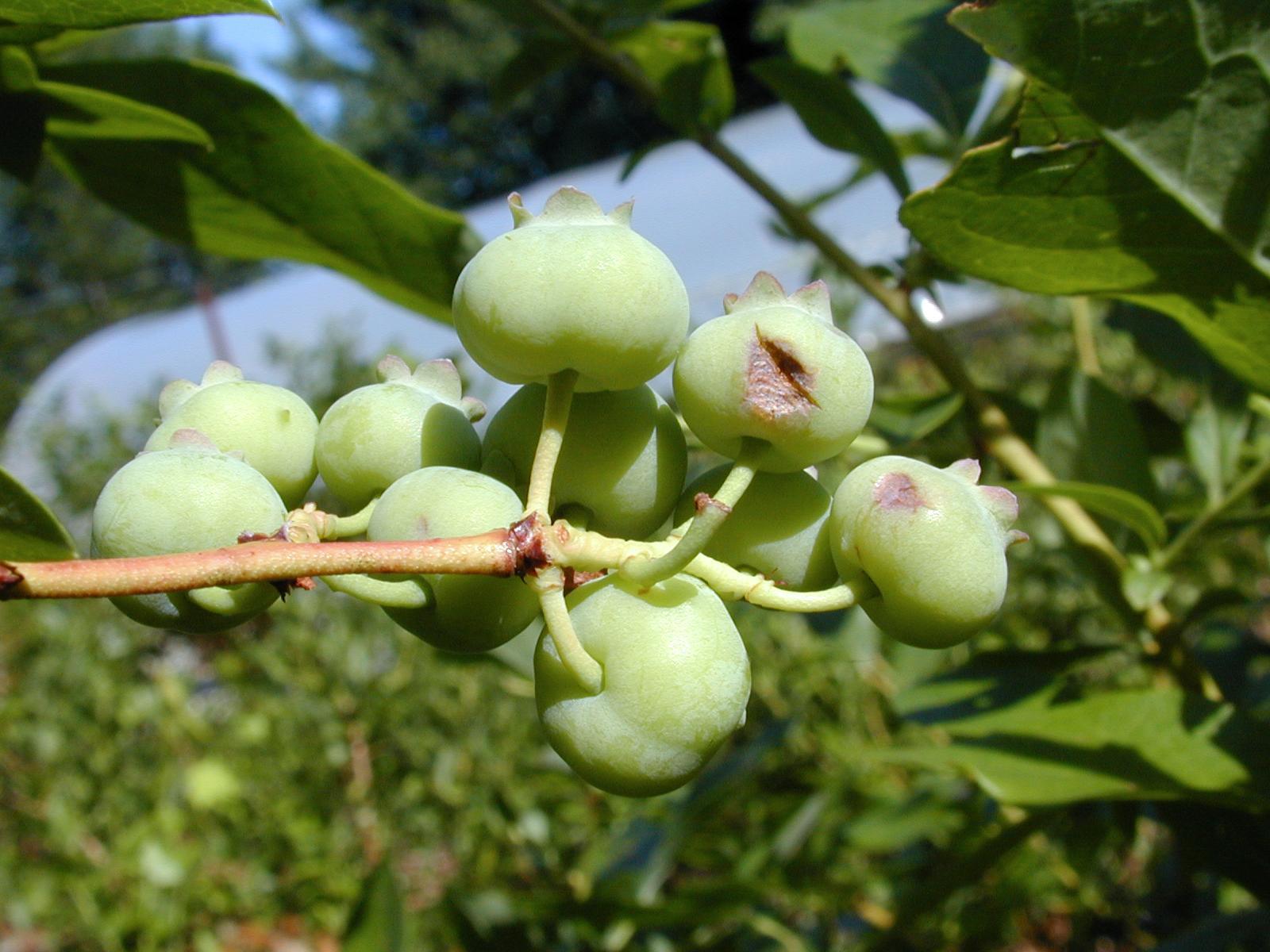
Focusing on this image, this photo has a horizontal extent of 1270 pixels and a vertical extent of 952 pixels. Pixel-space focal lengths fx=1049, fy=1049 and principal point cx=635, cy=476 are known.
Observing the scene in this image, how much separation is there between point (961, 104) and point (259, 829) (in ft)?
6.56

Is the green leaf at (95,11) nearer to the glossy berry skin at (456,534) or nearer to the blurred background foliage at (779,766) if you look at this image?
the blurred background foliage at (779,766)

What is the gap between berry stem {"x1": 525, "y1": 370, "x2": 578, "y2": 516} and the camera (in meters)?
0.40

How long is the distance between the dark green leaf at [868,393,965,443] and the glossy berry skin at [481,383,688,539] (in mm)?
Result: 386

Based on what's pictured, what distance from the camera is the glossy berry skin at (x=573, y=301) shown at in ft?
1.33

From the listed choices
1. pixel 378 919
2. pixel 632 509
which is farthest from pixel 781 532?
pixel 378 919

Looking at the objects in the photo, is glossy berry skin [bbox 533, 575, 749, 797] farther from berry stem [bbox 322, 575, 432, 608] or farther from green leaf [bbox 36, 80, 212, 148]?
green leaf [bbox 36, 80, 212, 148]

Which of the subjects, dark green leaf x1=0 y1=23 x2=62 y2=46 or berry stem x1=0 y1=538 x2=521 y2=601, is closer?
berry stem x1=0 y1=538 x2=521 y2=601

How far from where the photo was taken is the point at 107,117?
717 millimetres

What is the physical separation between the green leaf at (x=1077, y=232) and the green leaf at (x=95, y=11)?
382 mm

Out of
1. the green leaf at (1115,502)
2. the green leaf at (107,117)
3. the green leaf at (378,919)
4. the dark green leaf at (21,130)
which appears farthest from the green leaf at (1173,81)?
the green leaf at (378,919)

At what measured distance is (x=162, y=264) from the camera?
1809 centimetres

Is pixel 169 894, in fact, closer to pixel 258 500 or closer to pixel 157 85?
pixel 157 85

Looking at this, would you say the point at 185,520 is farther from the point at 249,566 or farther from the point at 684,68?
the point at 684,68

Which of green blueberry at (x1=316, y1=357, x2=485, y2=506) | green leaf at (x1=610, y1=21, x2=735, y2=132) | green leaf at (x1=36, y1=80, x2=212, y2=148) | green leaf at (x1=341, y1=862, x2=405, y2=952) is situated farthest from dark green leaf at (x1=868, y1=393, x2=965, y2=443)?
green leaf at (x1=341, y1=862, x2=405, y2=952)
